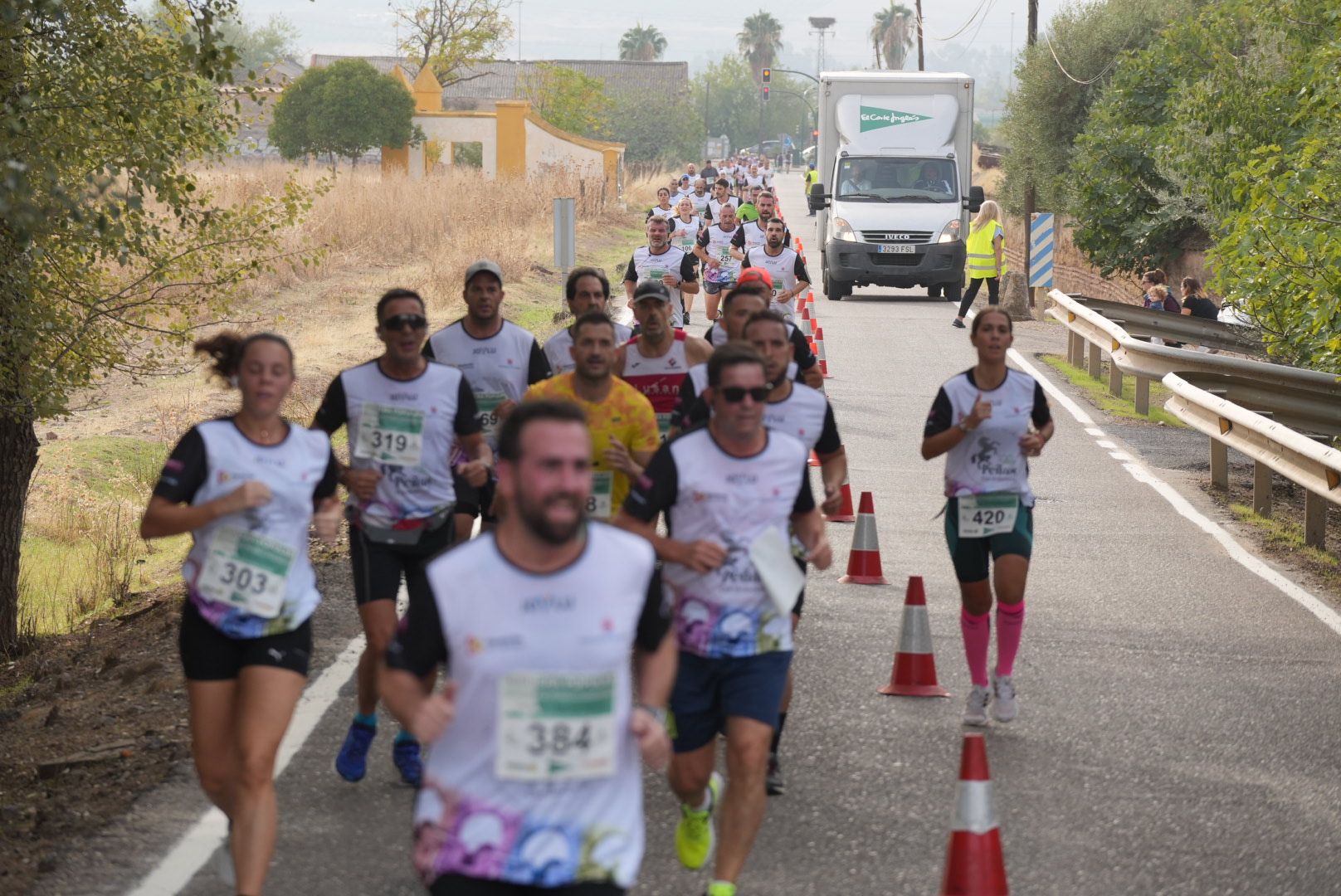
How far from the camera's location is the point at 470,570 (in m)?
4.05

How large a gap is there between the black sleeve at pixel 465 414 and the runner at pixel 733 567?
1.69 m

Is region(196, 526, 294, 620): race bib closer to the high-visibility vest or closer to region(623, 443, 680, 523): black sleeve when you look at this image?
region(623, 443, 680, 523): black sleeve

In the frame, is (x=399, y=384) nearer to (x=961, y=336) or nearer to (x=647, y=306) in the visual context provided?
(x=647, y=306)

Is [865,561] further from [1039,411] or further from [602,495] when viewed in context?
[602,495]

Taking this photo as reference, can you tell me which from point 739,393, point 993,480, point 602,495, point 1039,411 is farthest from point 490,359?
point 739,393

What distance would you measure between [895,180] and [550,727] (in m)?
31.4

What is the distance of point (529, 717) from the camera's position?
4.00 m

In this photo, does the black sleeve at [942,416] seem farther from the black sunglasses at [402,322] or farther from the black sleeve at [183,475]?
the black sleeve at [183,475]

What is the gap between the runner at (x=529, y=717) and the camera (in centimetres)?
399

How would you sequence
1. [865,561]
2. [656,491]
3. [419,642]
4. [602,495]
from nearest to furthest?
[419,642], [656,491], [602,495], [865,561]

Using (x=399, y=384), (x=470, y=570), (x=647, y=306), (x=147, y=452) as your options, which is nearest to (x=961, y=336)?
(x=147, y=452)

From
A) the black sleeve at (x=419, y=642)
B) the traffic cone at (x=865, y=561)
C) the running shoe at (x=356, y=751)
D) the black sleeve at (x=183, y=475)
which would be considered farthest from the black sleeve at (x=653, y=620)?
the traffic cone at (x=865, y=561)

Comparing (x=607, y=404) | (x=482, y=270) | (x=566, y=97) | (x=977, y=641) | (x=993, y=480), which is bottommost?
(x=977, y=641)

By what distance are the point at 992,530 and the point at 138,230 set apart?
5.01 meters
